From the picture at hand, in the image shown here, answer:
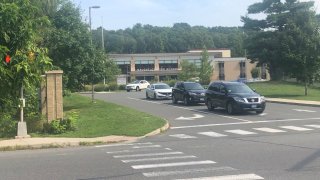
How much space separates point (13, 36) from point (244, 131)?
338 inches

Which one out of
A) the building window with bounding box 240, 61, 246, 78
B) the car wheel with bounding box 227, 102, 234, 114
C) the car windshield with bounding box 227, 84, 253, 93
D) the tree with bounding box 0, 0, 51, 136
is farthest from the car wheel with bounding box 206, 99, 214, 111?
the building window with bounding box 240, 61, 246, 78

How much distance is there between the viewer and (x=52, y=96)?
18281 mm

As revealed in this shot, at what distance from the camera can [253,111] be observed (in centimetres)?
2638

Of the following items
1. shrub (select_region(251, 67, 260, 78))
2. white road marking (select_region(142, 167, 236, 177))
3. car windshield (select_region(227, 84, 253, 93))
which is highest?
shrub (select_region(251, 67, 260, 78))

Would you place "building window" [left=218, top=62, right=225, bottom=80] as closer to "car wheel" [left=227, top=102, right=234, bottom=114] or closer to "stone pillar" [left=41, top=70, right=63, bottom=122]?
"car wheel" [left=227, top=102, right=234, bottom=114]

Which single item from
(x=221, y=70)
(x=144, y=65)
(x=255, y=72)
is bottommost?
(x=255, y=72)

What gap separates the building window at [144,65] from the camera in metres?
114

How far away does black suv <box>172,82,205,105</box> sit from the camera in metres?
32.5

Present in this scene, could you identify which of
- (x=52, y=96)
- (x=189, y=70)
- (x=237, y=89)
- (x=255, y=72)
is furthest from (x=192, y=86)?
(x=255, y=72)

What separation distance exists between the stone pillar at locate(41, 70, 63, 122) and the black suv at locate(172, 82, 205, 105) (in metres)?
15.2

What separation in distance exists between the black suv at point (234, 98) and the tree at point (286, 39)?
14710 mm

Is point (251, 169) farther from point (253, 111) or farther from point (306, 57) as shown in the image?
point (306, 57)

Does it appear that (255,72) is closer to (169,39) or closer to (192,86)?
(169,39)

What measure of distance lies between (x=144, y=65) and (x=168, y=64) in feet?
17.8
